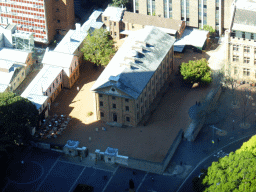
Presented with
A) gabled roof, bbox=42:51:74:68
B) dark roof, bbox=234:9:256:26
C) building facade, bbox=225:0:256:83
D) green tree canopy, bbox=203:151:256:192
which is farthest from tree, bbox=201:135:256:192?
gabled roof, bbox=42:51:74:68

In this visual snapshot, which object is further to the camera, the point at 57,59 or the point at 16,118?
the point at 57,59

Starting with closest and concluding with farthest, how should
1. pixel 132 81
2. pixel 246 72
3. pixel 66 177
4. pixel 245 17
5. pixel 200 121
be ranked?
pixel 66 177 → pixel 132 81 → pixel 200 121 → pixel 245 17 → pixel 246 72

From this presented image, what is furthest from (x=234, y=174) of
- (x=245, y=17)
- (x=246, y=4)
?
(x=246, y=4)

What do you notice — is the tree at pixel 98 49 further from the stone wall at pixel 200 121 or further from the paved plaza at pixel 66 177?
the paved plaza at pixel 66 177

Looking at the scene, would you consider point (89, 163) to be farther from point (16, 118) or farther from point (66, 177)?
point (16, 118)

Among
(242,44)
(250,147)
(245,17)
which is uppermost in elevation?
(245,17)

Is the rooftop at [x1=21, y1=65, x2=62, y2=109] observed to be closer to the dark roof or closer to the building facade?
the building facade
